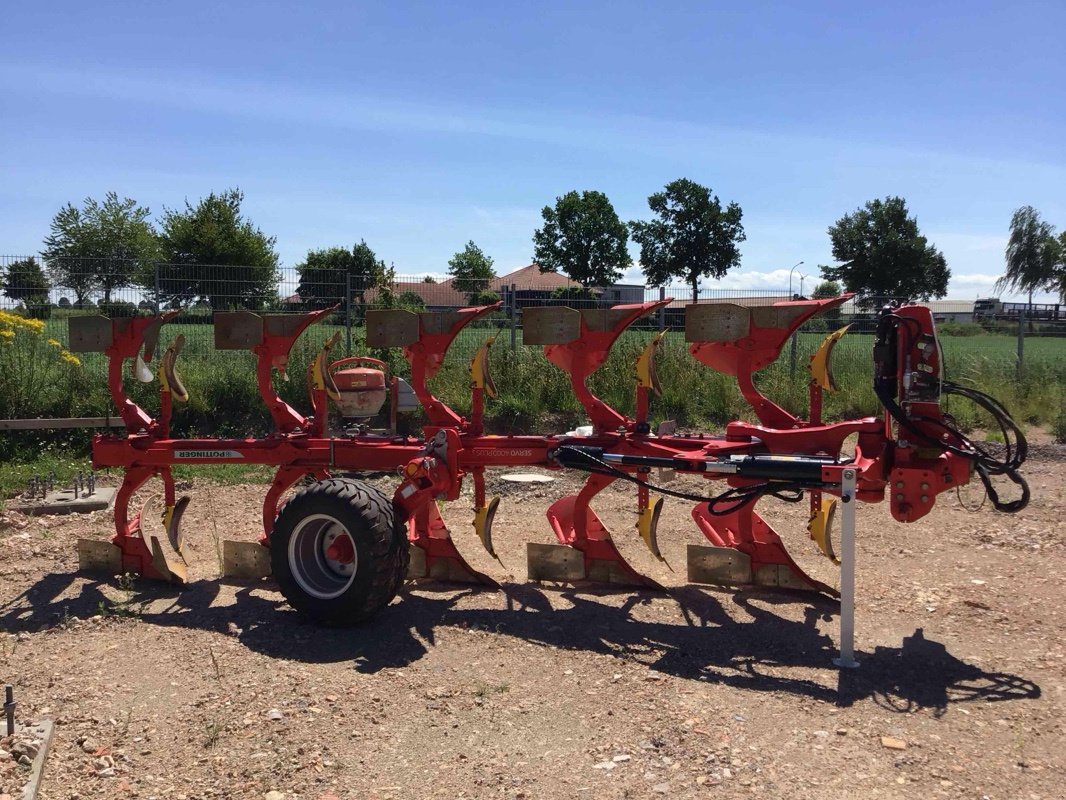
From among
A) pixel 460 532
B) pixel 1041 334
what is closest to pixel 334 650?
pixel 460 532

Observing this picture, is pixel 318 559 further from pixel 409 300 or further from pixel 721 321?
pixel 409 300

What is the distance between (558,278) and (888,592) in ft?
196

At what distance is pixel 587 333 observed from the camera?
6.05 m

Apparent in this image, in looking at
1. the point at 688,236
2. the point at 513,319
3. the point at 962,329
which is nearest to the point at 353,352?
the point at 513,319

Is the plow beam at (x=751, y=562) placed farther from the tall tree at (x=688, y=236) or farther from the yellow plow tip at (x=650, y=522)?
the tall tree at (x=688, y=236)

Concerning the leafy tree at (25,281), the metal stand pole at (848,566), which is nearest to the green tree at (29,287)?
the leafy tree at (25,281)

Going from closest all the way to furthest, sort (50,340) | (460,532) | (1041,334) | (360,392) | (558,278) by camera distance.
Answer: (360,392) → (460,532) → (50,340) → (1041,334) → (558,278)

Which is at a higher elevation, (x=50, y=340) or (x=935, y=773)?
(x=50, y=340)

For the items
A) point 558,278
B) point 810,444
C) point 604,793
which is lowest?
point 604,793

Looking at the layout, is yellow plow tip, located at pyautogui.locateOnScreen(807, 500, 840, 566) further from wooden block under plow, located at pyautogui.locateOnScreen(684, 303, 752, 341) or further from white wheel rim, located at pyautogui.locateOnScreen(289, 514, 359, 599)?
white wheel rim, located at pyautogui.locateOnScreen(289, 514, 359, 599)

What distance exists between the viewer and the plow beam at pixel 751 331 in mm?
5562

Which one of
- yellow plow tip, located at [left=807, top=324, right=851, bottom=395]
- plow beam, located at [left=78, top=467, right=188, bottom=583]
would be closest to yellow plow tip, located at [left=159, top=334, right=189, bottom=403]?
plow beam, located at [left=78, top=467, right=188, bottom=583]

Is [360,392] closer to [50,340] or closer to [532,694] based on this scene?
[532,694]

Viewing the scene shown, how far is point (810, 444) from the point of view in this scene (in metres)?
5.47
